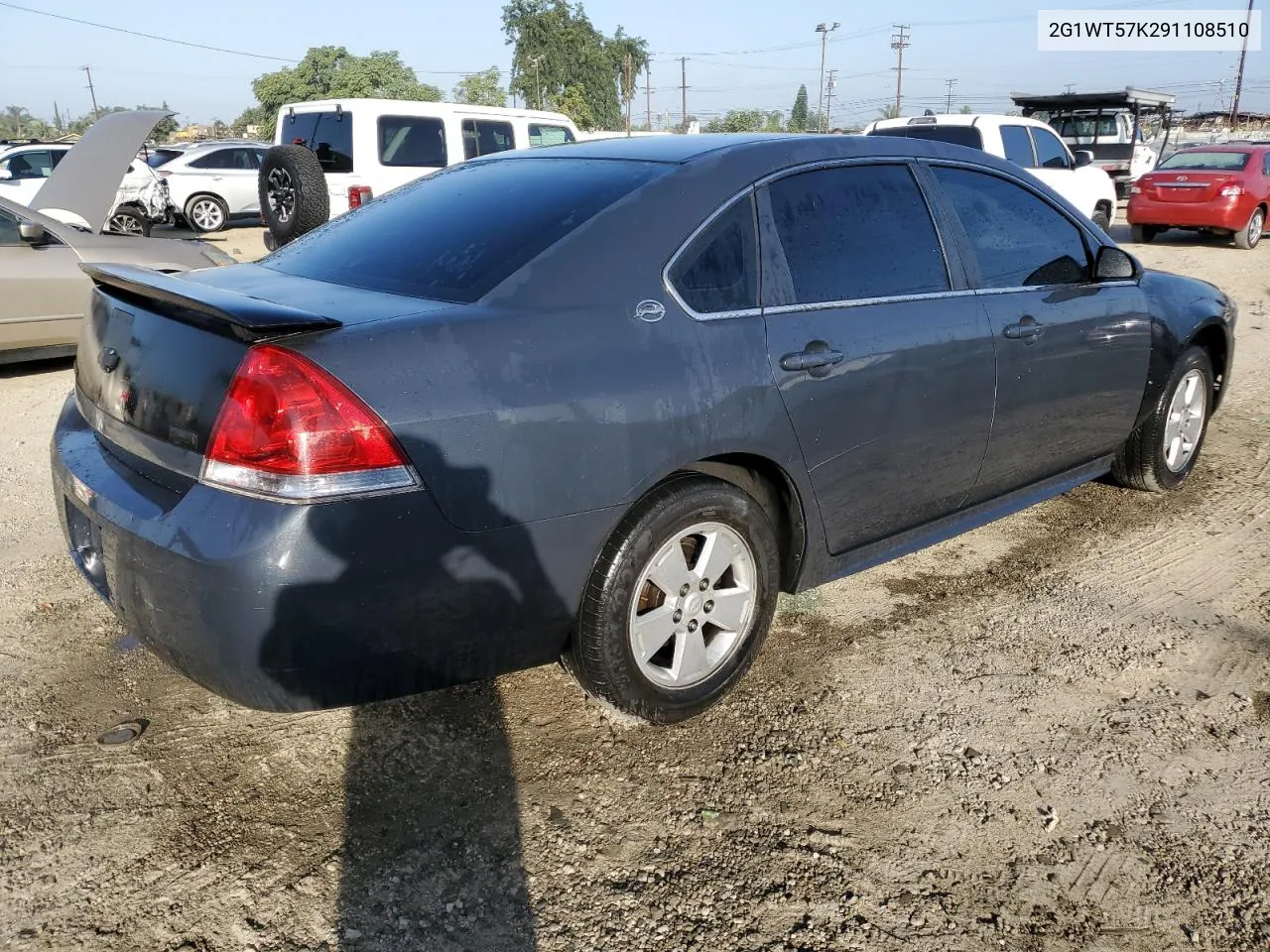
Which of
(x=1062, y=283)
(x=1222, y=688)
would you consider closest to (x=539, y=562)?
(x=1222, y=688)

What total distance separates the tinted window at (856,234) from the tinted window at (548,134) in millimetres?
10418

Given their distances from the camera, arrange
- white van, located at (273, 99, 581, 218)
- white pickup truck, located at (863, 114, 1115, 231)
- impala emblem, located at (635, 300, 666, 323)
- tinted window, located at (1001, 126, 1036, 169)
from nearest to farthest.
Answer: impala emblem, located at (635, 300, 666, 323)
white van, located at (273, 99, 581, 218)
white pickup truck, located at (863, 114, 1115, 231)
tinted window, located at (1001, 126, 1036, 169)

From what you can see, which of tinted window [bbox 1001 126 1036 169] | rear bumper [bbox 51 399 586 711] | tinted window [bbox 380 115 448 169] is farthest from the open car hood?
tinted window [bbox 1001 126 1036 169]

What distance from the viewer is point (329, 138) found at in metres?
11.4

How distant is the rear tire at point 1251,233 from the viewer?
15.3m

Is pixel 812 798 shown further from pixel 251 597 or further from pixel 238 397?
pixel 238 397

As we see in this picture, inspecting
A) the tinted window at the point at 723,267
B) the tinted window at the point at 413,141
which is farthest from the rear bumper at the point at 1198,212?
the tinted window at the point at 723,267

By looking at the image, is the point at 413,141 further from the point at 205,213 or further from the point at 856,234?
the point at 856,234

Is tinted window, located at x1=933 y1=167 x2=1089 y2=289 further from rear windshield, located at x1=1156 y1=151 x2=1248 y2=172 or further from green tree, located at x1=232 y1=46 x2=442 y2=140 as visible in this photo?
green tree, located at x1=232 y1=46 x2=442 y2=140

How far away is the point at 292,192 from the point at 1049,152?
10608mm

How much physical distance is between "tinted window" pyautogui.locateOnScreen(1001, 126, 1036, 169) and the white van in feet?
21.5

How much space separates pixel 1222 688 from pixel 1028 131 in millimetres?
12416

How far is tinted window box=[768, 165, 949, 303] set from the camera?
10.1ft

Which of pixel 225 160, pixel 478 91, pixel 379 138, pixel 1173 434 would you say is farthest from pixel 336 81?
pixel 1173 434
